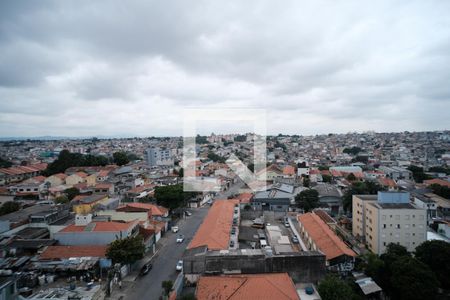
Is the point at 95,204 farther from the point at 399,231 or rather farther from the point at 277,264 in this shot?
the point at 399,231

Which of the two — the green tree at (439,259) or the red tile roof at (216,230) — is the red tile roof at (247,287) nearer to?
the red tile roof at (216,230)

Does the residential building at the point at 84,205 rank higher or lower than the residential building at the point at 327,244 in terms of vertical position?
higher

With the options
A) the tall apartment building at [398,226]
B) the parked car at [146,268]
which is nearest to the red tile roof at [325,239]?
the tall apartment building at [398,226]

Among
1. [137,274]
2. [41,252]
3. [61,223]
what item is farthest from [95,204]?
[137,274]

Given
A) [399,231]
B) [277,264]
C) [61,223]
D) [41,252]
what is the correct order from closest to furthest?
[277,264]
[41,252]
[399,231]
[61,223]

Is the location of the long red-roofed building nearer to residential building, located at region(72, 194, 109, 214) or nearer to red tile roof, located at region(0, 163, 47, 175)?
residential building, located at region(72, 194, 109, 214)

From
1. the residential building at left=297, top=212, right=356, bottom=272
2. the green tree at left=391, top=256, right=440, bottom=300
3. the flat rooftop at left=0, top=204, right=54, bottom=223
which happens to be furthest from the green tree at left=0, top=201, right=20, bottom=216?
the green tree at left=391, top=256, right=440, bottom=300
